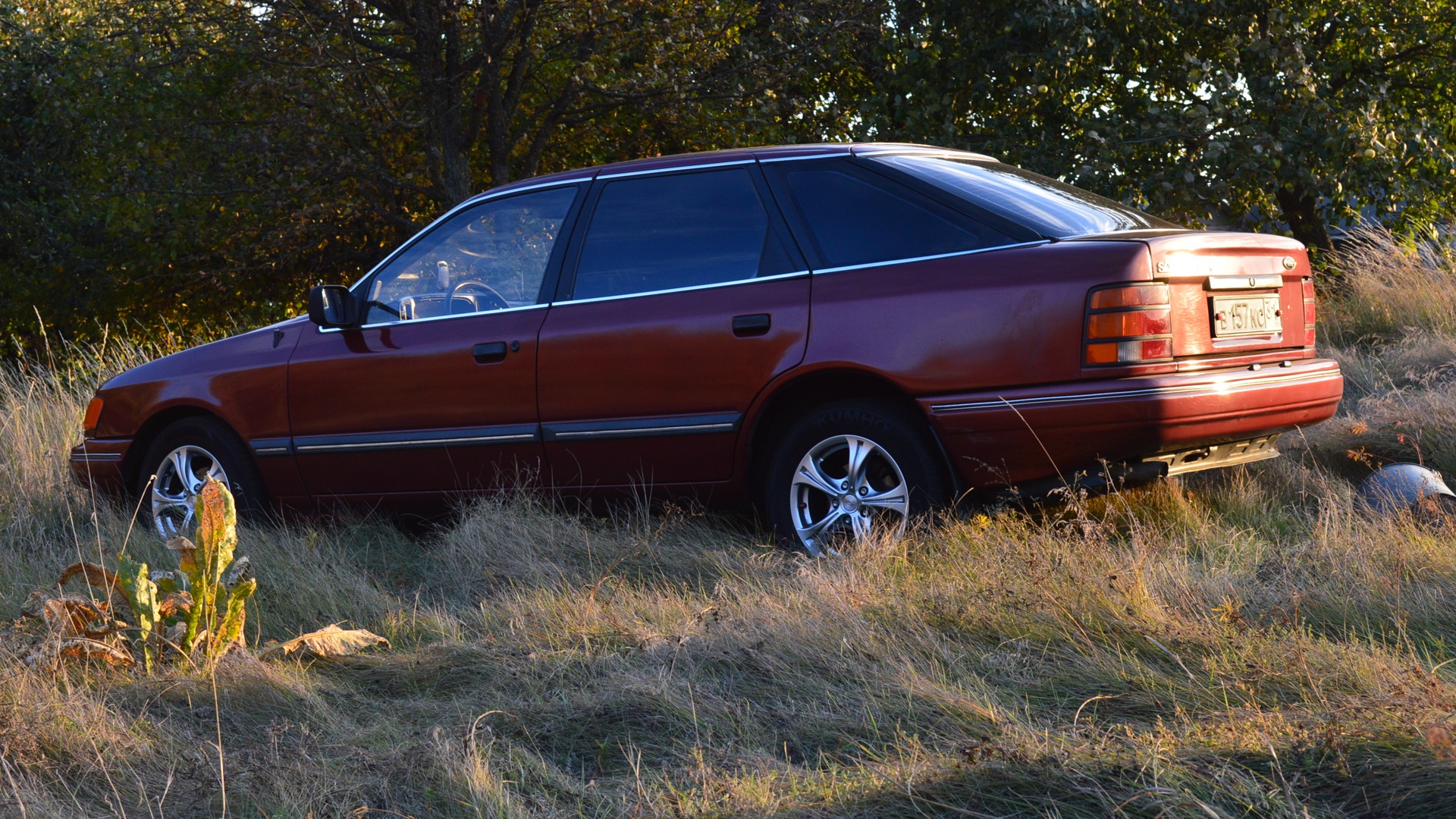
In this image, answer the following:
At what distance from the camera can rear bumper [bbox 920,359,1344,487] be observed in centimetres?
392

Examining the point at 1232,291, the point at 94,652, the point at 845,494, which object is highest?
the point at 1232,291

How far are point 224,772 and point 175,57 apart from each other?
33.9 feet

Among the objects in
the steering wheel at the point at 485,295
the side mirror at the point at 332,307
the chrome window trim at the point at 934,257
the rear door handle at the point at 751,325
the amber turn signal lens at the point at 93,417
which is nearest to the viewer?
the chrome window trim at the point at 934,257

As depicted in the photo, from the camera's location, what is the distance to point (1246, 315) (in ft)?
14.2

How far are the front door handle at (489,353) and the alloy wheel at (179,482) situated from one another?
1522 millimetres

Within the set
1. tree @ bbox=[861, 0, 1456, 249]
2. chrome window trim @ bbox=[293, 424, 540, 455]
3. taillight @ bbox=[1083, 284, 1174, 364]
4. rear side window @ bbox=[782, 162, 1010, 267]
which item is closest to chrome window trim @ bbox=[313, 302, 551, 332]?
chrome window trim @ bbox=[293, 424, 540, 455]

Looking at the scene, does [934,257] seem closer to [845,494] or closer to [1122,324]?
[1122,324]

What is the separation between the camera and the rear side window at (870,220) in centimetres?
431

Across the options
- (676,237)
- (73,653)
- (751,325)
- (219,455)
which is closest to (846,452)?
(751,325)

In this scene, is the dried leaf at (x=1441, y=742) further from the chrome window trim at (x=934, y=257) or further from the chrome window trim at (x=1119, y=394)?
the chrome window trim at (x=934, y=257)

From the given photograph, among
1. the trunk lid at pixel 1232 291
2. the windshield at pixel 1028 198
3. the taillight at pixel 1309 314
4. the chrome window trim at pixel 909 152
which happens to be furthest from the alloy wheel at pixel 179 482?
the taillight at pixel 1309 314

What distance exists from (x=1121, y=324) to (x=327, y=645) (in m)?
2.55

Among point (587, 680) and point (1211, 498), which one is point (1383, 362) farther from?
point (587, 680)

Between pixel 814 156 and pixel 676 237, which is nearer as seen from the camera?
pixel 814 156
